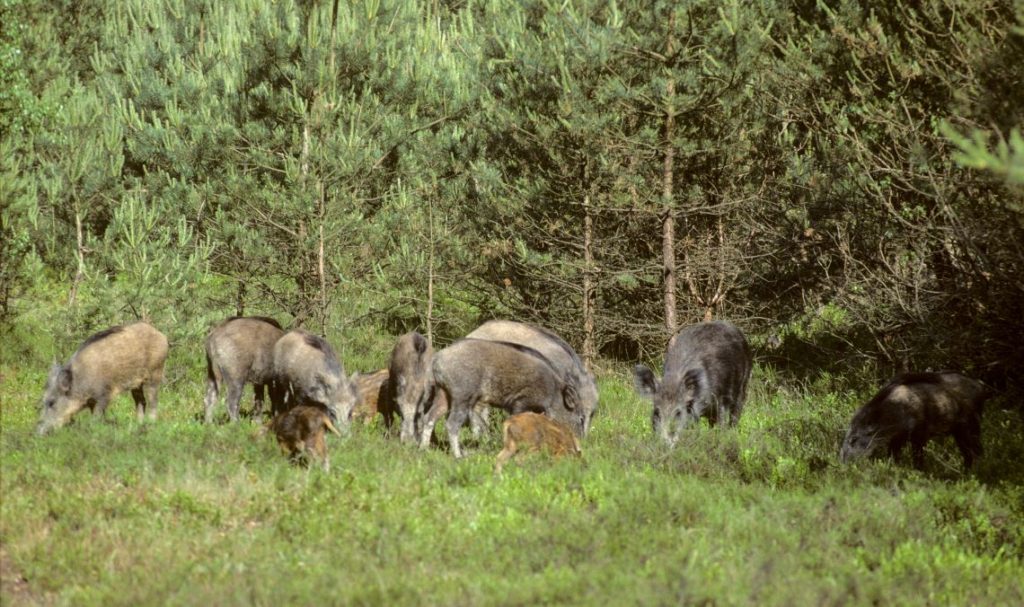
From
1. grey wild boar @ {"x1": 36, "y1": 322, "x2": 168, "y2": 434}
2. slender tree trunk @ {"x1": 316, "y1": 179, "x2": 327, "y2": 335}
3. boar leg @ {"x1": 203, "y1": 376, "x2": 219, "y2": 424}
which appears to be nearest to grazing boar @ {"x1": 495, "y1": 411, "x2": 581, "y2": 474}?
boar leg @ {"x1": 203, "y1": 376, "x2": 219, "y2": 424}

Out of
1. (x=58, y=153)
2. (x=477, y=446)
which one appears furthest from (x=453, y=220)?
(x=58, y=153)

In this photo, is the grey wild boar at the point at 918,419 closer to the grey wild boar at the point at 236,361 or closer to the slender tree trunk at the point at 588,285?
the slender tree trunk at the point at 588,285

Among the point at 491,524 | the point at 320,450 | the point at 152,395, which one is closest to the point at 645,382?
the point at 320,450

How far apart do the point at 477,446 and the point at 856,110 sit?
252 inches

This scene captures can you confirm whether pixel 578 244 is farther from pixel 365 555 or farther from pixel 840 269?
pixel 365 555

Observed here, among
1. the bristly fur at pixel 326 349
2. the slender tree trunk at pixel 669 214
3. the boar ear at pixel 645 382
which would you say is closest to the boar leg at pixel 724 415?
the boar ear at pixel 645 382

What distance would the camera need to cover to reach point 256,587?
5945mm

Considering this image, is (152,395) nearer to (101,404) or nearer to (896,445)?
(101,404)

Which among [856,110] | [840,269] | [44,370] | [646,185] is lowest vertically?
[44,370]

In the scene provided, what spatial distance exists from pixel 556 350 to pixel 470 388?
6.15 feet

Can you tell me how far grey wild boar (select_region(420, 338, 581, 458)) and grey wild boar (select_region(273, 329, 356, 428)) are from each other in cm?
112

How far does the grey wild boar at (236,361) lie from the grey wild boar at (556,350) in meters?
2.61

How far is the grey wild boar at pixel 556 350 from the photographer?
11.7 meters

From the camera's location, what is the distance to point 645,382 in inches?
453
